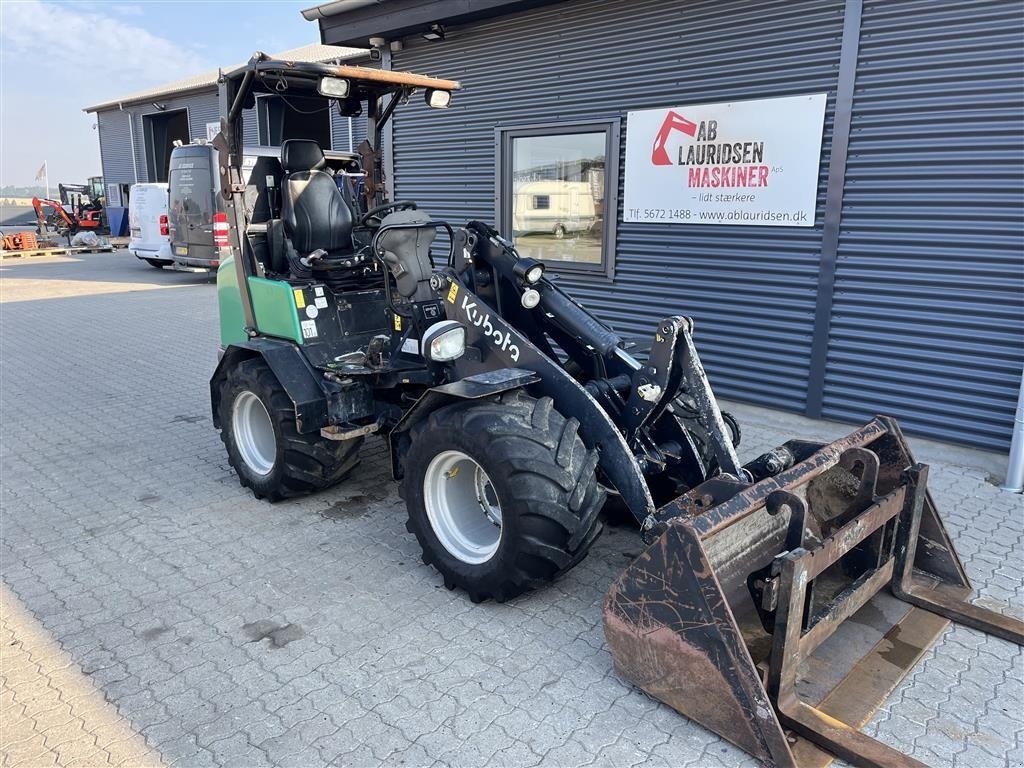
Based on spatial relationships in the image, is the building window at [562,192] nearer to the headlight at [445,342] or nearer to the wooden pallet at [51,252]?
the headlight at [445,342]

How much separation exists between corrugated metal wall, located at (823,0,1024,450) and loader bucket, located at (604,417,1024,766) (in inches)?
103

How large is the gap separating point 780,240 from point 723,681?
15.7ft

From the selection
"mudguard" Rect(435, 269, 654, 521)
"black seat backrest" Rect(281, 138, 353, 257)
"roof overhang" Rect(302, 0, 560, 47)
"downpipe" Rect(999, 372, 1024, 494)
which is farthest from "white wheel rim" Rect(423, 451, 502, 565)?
"roof overhang" Rect(302, 0, 560, 47)

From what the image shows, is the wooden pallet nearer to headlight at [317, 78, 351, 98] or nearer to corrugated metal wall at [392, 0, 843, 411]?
corrugated metal wall at [392, 0, 843, 411]

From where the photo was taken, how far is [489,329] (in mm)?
3918

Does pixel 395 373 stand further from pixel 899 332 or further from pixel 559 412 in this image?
pixel 899 332

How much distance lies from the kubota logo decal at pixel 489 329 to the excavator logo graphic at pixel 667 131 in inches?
155

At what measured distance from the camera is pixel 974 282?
5.52 m

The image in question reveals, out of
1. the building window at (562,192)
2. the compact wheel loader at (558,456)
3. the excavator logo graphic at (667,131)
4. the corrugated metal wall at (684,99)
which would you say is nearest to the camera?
the compact wheel loader at (558,456)

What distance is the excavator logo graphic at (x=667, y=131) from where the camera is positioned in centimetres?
691

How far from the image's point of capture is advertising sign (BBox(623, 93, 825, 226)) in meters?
6.20

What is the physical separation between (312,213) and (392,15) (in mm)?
5134

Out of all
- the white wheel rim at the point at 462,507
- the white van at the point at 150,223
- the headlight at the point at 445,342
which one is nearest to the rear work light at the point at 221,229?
the white van at the point at 150,223

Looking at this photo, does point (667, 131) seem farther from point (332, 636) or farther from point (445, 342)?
point (332, 636)
